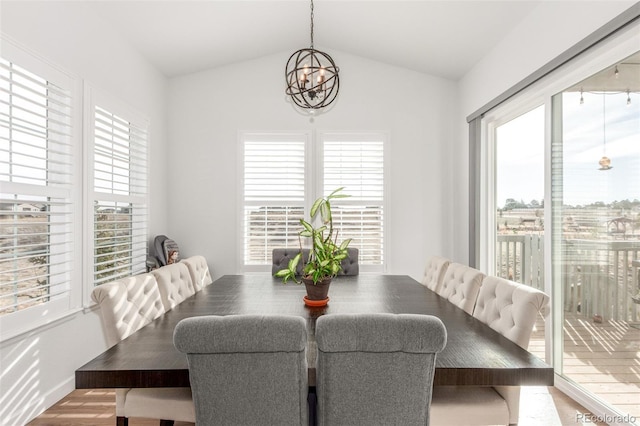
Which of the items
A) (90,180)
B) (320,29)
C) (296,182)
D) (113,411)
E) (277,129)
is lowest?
(113,411)

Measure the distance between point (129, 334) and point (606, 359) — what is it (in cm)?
277

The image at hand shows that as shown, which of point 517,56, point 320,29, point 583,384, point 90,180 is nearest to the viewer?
point 583,384

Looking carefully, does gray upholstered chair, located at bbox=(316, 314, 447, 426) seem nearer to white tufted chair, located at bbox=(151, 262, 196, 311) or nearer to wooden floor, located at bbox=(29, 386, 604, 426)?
white tufted chair, located at bbox=(151, 262, 196, 311)

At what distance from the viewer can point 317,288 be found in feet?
6.58

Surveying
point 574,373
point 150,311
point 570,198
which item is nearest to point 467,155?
point 570,198

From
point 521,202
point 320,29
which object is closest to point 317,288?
point 521,202

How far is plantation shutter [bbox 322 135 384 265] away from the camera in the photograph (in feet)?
14.0

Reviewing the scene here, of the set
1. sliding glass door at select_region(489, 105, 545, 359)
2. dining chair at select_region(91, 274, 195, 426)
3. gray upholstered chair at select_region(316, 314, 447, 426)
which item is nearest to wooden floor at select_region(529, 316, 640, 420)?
sliding glass door at select_region(489, 105, 545, 359)

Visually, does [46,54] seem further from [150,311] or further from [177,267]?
[150,311]

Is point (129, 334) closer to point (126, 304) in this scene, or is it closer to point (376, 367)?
point (126, 304)

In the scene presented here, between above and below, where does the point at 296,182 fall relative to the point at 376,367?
above

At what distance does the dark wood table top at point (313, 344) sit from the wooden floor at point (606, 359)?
109cm

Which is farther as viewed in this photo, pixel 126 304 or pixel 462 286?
pixel 462 286

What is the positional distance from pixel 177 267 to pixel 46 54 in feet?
5.34
